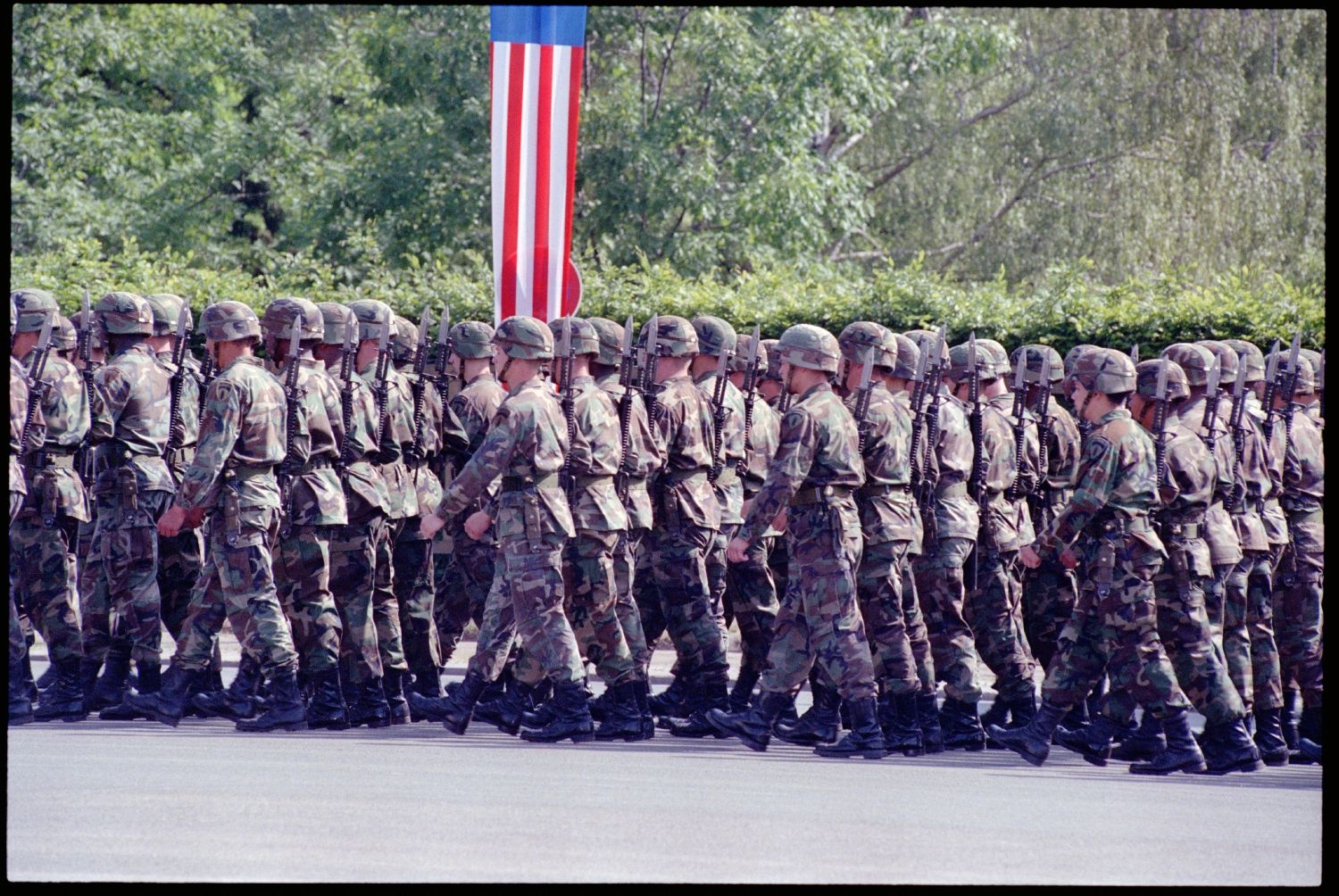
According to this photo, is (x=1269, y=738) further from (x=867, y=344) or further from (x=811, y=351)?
(x=811, y=351)

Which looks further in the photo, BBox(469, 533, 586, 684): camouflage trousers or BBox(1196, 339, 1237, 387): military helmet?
BBox(1196, 339, 1237, 387): military helmet

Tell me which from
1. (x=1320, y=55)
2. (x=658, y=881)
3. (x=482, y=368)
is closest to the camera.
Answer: (x=658, y=881)

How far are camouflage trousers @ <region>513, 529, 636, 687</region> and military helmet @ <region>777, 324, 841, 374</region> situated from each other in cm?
121

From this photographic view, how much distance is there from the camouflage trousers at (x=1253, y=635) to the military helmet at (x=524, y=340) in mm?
3498

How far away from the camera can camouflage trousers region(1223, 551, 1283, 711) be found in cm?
970

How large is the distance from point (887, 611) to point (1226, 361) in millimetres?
2547

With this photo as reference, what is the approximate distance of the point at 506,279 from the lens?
39.9 ft

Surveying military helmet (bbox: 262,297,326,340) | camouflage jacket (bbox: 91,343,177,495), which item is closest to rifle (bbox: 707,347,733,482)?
military helmet (bbox: 262,297,326,340)

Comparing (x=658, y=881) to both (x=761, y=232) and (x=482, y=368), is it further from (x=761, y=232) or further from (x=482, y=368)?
(x=761, y=232)

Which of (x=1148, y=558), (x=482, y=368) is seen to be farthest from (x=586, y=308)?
(x=1148, y=558)

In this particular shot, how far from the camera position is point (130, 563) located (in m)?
9.56

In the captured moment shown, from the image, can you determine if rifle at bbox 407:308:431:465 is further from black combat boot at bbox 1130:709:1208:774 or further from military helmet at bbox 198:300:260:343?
black combat boot at bbox 1130:709:1208:774

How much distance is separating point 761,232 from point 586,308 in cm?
578

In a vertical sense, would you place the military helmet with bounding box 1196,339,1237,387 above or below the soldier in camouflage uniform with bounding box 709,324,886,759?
above
